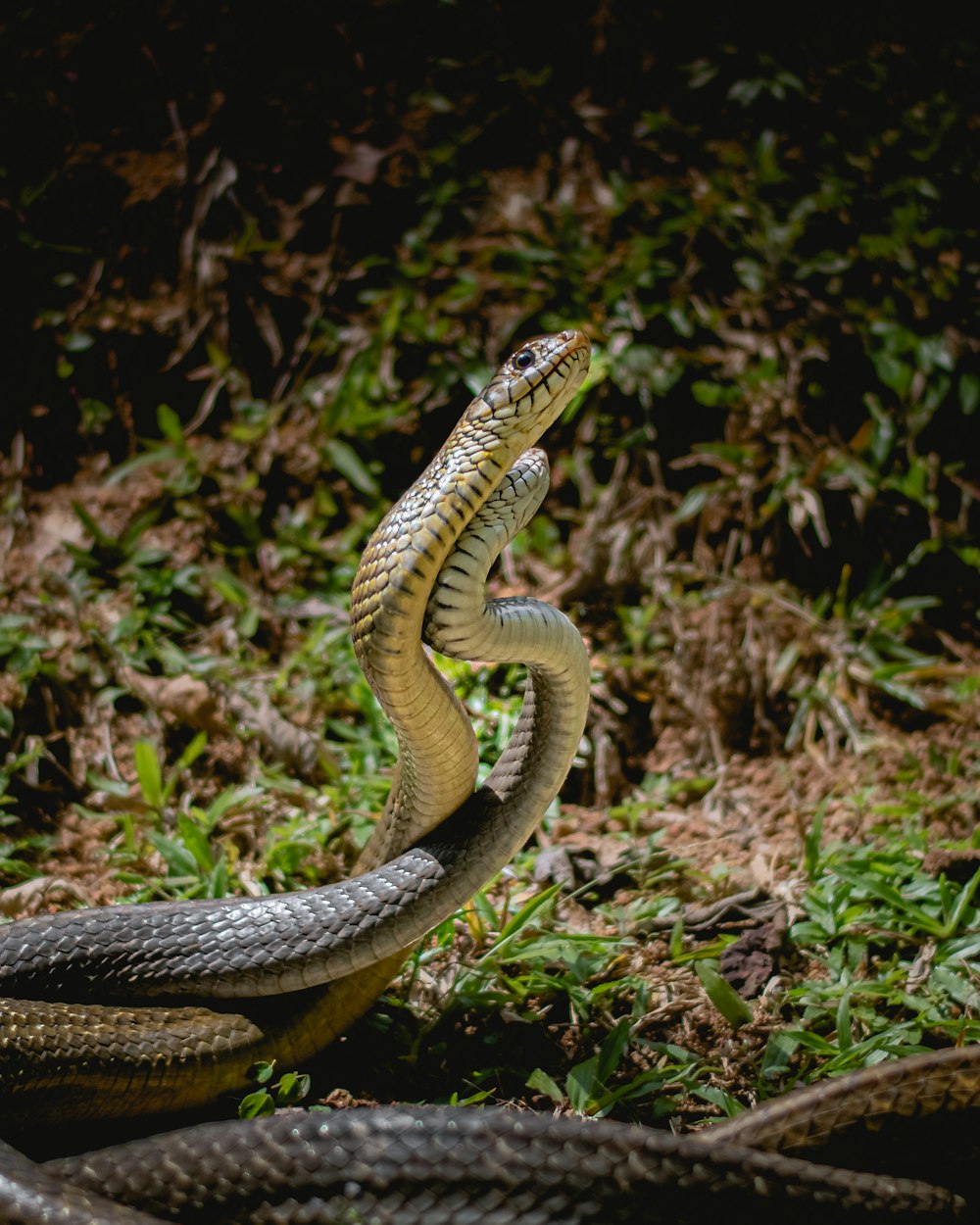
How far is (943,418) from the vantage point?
535 centimetres

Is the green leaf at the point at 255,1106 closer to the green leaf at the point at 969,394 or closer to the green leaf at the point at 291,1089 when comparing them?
the green leaf at the point at 291,1089

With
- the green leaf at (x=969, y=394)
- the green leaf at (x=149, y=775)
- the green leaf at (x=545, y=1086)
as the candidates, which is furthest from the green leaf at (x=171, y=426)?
the green leaf at (x=969, y=394)


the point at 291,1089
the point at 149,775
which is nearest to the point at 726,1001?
the point at 291,1089

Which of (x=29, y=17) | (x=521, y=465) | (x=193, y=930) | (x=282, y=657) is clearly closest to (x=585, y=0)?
(x=29, y=17)

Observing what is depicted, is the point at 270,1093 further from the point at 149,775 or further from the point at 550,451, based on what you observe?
the point at 550,451

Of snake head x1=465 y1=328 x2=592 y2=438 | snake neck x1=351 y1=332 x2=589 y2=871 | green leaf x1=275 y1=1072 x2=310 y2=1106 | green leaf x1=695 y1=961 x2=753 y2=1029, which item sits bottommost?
green leaf x1=275 y1=1072 x2=310 y2=1106

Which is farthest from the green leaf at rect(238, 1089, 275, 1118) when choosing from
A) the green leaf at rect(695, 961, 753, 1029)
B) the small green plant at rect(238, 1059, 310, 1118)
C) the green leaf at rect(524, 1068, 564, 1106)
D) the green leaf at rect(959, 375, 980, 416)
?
the green leaf at rect(959, 375, 980, 416)

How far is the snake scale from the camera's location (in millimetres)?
2195

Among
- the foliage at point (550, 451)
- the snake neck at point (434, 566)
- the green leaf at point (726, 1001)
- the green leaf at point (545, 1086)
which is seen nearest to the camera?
the snake neck at point (434, 566)

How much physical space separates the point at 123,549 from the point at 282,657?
0.96 meters

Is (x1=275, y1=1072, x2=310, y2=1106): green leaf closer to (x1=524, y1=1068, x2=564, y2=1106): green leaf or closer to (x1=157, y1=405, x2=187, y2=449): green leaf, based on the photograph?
(x1=524, y1=1068, x2=564, y2=1106): green leaf

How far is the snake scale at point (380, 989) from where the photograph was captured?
2195 millimetres

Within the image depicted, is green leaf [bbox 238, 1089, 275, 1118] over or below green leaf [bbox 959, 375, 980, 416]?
below

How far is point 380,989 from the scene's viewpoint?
3000 millimetres
